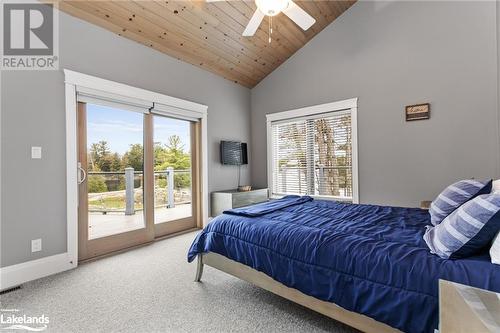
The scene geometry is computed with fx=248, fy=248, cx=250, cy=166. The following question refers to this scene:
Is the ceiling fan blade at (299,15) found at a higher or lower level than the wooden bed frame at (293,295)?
higher

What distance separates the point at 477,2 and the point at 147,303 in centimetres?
495

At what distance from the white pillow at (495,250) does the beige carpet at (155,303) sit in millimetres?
991

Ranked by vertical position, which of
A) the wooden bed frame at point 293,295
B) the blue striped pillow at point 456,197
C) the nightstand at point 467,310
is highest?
the blue striped pillow at point 456,197

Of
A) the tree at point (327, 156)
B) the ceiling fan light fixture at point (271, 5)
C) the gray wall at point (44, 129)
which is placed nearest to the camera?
the ceiling fan light fixture at point (271, 5)

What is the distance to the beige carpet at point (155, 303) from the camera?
176cm

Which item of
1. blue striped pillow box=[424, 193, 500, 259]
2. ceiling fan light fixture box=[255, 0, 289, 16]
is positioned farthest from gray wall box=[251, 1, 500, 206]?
blue striped pillow box=[424, 193, 500, 259]

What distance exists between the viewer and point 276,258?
69.4 inches

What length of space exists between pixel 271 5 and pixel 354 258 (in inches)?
88.2

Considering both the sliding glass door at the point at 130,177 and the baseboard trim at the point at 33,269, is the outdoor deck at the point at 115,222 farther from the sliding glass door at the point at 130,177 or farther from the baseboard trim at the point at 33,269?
the baseboard trim at the point at 33,269

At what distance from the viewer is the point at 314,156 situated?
450 centimetres

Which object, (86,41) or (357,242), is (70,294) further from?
(86,41)

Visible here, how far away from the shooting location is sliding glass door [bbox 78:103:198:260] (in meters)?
3.03
